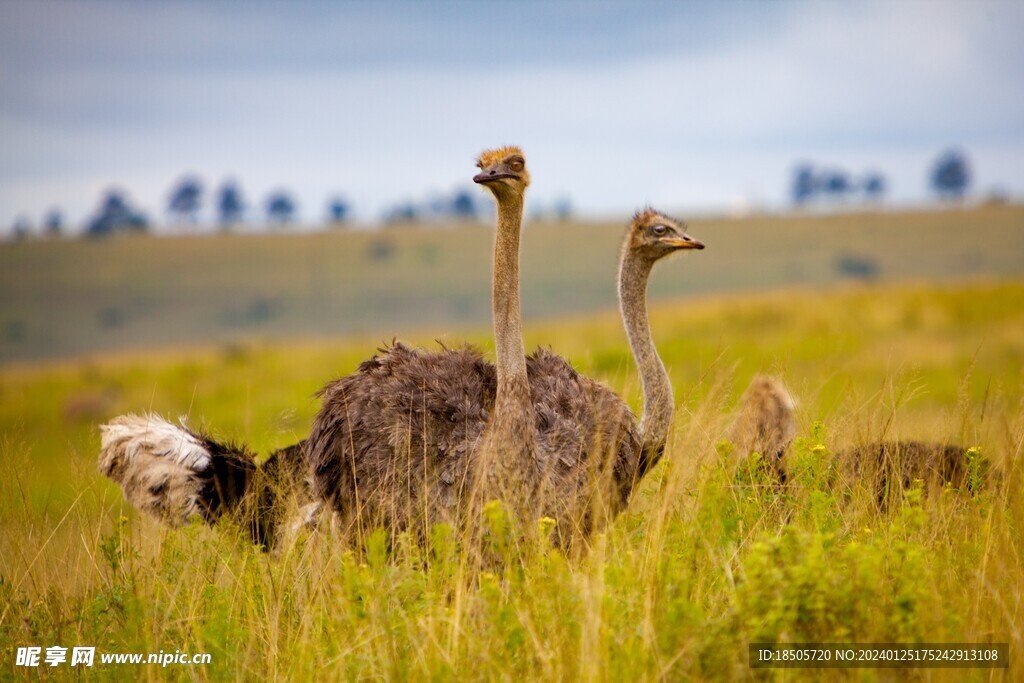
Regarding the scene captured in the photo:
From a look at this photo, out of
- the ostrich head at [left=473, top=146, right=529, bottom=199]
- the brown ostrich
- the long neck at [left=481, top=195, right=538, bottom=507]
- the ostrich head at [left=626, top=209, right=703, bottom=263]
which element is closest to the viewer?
the long neck at [left=481, top=195, right=538, bottom=507]

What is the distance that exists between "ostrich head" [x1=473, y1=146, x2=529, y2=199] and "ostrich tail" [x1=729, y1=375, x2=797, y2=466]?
2.08 m

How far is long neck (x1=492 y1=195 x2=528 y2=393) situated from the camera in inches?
210

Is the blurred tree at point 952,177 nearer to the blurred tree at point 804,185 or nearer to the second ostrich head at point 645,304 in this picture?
the blurred tree at point 804,185

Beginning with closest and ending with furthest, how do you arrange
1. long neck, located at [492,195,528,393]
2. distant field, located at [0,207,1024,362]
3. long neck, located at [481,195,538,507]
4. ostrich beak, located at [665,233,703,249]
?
1. long neck, located at [481,195,538,507]
2. long neck, located at [492,195,528,393]
3. ostrich beak, located at [665,233,703,249]
4. distant field, located at [0,207,1024,362]

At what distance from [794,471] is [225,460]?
3.05 metres

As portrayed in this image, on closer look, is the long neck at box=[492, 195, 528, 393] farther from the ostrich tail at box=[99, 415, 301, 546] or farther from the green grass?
the ostrich tail at box=[99, 415, 301, 546]

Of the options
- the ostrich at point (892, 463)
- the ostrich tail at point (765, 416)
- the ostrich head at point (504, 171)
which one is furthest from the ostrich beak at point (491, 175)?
the ostrich tail at point (765, 416)

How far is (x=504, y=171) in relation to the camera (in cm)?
552

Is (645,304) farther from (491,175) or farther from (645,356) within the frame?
(491,175)


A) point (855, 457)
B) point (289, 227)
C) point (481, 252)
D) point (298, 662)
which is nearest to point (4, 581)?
point (298, 662)

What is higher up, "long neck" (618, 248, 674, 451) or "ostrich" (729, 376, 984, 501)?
"long neck" (618, 248, 674, 451)

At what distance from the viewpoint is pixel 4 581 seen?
5156 mm

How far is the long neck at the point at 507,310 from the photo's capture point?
5.34 metres

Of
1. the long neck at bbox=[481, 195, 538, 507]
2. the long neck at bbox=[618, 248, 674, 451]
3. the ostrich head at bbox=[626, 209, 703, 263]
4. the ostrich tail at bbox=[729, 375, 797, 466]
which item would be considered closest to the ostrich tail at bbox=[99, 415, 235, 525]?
the long neck at bbox=[481, 195, 538, 507]
